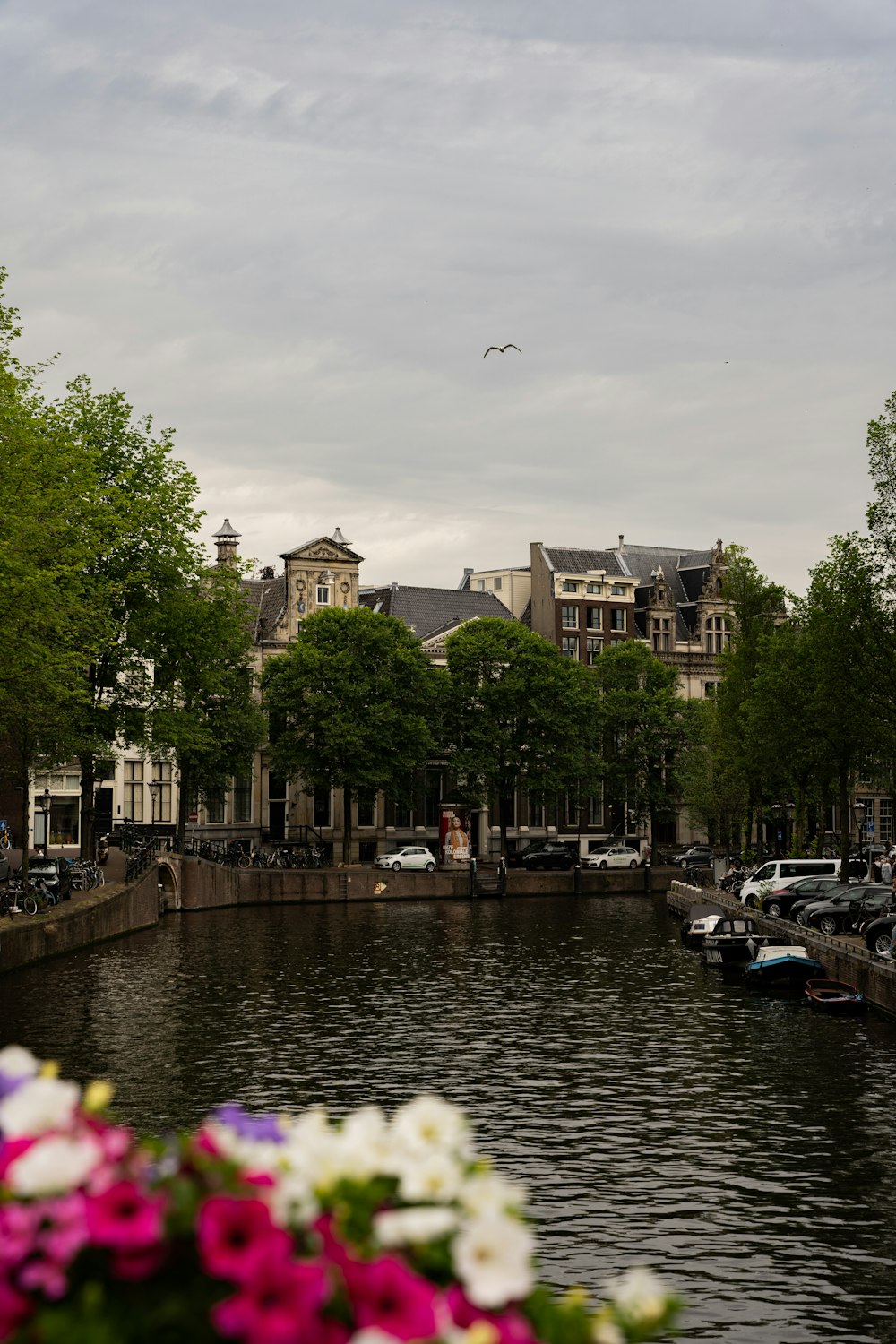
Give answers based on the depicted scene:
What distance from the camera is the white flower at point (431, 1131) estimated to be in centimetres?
573

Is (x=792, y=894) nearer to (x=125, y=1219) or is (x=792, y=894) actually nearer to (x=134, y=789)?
(x=134, y=789)

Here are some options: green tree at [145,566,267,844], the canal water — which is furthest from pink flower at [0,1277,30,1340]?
green tree at [145,566,267,844]

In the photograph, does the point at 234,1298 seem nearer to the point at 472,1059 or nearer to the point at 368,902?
the point at 472,1059

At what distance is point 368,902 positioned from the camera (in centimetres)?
9612

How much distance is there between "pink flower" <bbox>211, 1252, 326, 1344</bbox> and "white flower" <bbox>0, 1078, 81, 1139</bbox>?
964mm

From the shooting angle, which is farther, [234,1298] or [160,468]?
[160,468]

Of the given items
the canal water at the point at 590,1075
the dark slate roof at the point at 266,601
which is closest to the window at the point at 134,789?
the dark slate roof at the point at 266,601

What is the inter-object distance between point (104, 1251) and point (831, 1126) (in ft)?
88.6

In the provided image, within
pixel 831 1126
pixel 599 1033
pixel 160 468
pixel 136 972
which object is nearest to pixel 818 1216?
pixel 831 1126

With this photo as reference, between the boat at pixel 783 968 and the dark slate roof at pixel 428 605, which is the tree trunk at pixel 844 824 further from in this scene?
the dark slate roof at pixel 428 605

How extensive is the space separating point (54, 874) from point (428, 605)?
64531mm

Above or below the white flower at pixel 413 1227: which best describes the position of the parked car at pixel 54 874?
below

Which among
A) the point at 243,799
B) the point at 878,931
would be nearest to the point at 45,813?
the point at 243,799

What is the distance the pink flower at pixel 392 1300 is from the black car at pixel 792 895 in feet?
213
